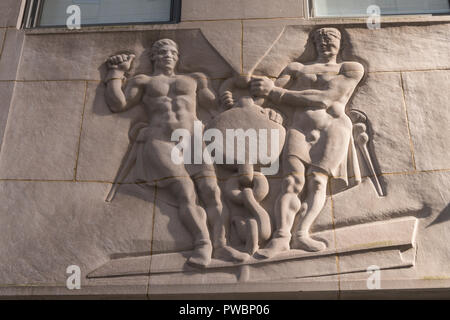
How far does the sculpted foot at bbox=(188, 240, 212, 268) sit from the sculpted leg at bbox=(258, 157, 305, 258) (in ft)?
1.73

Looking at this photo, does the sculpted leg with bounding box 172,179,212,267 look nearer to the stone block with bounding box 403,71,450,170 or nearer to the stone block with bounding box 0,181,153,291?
the stone block with bounding box 0,181,153,291

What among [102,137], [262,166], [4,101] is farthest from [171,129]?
[4,101]

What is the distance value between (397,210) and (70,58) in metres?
4.39

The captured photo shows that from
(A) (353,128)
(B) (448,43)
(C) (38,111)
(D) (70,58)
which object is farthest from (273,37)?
(C) (38,111)

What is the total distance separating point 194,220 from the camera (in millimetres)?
5797

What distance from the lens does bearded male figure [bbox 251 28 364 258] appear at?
574 centimetres

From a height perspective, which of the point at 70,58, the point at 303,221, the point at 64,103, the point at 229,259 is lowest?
the point at 229,259

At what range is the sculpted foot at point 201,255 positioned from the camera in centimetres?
558

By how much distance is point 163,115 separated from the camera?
6.41 metres

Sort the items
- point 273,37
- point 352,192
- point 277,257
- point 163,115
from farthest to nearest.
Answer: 1. point 273,37
2. point 163,115
3. point 352,192
4. point 277,257

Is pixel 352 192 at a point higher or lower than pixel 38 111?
lower

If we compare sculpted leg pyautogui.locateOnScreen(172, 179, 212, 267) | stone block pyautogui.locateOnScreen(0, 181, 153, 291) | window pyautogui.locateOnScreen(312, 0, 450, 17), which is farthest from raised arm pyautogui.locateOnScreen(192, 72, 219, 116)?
window pyautogui.locateOnScreen(312, 0, 450, 17)

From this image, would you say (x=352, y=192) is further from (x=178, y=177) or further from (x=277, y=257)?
(x=178, y=177)

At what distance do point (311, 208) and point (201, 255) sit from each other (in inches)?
49.5
